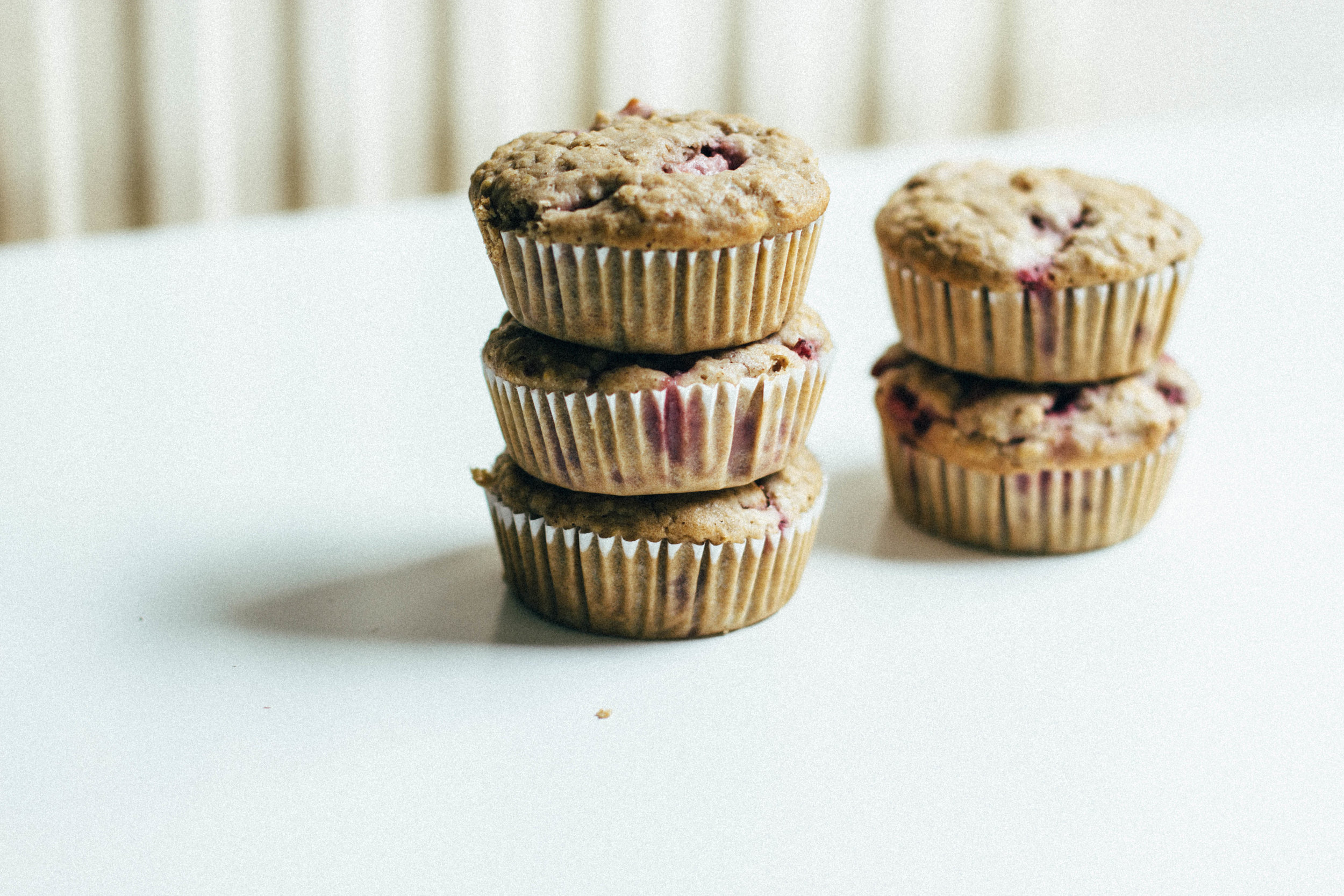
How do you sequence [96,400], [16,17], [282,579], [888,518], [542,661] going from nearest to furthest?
[542,661]
[282,579]
[888,518]
[96,400]
[16,17]

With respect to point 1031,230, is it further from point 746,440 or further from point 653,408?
point 653,408

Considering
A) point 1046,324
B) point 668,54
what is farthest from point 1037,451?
point 668,54

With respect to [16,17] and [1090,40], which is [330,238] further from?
[1090,40]

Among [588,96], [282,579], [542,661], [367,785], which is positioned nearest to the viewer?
[367,785]

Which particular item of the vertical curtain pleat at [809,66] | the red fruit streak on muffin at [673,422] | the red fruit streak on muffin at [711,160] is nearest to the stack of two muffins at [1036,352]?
the red fruit streak on muffin at [711,160]

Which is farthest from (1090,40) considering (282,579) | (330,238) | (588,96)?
(282,579)

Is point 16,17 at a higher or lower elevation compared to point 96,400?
higher

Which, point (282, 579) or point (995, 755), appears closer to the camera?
point (995, 755)
